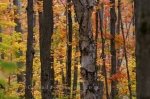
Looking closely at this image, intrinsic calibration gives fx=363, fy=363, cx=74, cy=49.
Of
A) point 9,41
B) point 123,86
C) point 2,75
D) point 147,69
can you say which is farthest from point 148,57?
point 123,86

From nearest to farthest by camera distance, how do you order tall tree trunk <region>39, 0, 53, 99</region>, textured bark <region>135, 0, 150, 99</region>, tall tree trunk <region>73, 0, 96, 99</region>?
1. textured bark <region>135, 0, 150, 99</region>
2. tall tree trunk <region>73, 0, 96, 99</region>
3. tall tree trunk <region>39, 0, 53, 99</region>

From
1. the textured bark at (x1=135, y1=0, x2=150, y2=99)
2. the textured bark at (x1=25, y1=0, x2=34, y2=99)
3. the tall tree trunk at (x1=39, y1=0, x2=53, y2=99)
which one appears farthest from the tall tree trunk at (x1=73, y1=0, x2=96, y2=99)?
the textured bark at (x1=135, y1=0, x2=150, y2=99)

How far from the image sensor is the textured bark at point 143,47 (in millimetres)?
1704

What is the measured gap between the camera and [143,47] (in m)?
1.72

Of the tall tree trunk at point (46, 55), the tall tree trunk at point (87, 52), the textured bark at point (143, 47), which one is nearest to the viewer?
the textured bark at point (143, 47)

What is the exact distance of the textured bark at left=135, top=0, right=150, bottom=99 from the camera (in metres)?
1.70

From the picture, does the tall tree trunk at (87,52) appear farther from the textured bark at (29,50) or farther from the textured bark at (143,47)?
the textured bark at (143,47)

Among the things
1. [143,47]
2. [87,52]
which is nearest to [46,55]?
[87,52]

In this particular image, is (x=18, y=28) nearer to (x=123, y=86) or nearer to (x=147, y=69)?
(x=123, y=86)

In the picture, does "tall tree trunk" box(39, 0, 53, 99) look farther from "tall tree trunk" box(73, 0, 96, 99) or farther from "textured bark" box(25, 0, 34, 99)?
"tall tree trunk" box(73, 0, 96, 99)

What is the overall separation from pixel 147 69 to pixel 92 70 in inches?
273

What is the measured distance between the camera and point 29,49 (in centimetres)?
1427

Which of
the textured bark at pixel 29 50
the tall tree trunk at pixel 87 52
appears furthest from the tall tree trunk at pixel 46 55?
the tall tree trunk at pixel 87 52

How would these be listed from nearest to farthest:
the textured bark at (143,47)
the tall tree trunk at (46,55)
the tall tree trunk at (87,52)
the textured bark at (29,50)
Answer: the textured bark at (143,47), the tall tree trunk at (87,52), the tall tree trunk at (46,55), the textured bark at (29,50)
